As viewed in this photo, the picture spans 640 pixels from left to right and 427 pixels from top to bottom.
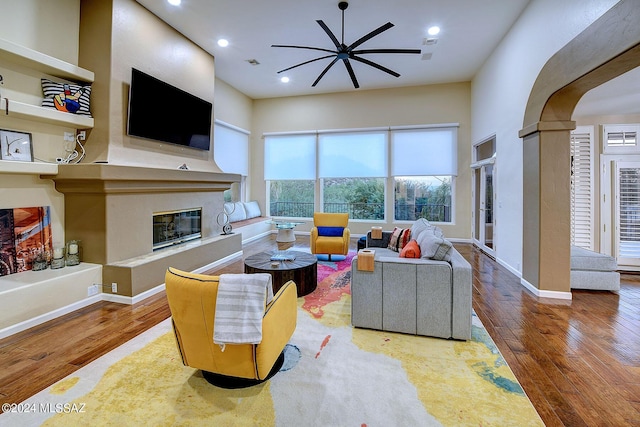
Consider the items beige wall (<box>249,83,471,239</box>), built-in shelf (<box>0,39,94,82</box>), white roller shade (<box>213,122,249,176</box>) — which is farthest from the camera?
beige wall (<box>249,83,471,239</box>)

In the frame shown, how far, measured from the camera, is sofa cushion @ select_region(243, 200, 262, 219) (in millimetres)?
8076

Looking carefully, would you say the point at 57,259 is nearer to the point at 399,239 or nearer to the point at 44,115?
the point at 44,115

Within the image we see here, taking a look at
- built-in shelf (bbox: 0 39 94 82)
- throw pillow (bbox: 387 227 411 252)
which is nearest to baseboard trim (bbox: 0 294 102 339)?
built-in shelf (bbox: 0 39 94 82)

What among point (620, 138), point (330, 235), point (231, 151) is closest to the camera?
point (620, 138)

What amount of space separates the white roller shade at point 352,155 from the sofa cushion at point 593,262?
4.43 meters

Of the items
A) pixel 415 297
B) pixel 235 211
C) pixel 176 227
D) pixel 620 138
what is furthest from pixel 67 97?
pixel 620 138

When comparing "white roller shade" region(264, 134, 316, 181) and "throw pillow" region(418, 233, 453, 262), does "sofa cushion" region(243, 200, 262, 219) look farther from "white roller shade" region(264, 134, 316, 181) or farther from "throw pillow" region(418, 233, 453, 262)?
"throw pillow" region(418, 233, 453, 262)

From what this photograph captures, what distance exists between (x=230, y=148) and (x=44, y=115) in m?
4.37

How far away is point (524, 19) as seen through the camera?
13.8ft

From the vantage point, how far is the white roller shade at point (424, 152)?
23.7 feet

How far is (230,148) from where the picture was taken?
744cm

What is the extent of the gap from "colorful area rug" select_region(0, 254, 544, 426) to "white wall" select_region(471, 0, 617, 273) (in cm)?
293

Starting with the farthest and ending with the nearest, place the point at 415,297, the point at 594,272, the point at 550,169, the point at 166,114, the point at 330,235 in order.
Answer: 1. the point at 330,235
2. the point at 166,114
3. the point at 594,272
4. the point at 550,169
5. the point at 415,297

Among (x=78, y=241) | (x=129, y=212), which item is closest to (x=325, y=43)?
(x=129, y=212)
